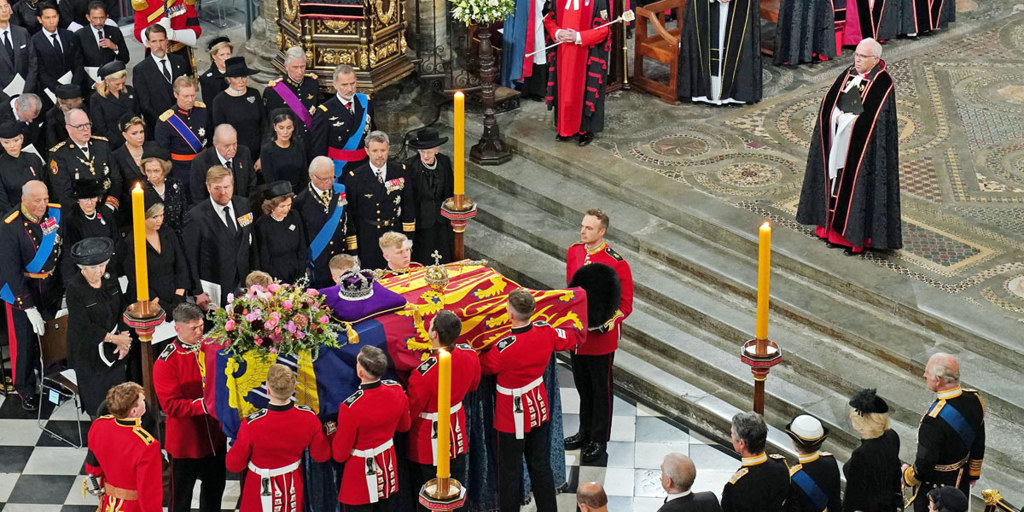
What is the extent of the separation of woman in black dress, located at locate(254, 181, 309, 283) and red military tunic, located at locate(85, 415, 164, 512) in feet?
7.92

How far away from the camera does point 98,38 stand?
1198 cm

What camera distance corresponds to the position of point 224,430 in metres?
7.50

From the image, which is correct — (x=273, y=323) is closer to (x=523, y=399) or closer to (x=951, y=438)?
(x=523, y=399)

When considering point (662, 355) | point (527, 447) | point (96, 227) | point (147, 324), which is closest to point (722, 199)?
point (662, 355)

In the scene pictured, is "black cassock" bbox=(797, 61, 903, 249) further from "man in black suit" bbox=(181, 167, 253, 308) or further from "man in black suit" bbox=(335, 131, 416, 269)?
"man in black suit" bbox=(181, 167, 253, 308)

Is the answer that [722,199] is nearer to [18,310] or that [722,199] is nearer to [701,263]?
[701,263]

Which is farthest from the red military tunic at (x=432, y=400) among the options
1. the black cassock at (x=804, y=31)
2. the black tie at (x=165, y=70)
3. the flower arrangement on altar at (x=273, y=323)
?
the black cassock at (x=804, y=31)

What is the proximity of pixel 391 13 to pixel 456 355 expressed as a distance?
487 cm

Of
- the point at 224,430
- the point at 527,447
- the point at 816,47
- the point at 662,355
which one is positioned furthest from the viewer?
the point at 816,47

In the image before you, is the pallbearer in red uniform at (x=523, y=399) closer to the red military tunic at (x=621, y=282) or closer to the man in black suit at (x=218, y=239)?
the red military tunic at (x=621, y=282)

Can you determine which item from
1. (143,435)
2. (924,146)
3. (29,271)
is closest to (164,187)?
(29,271)

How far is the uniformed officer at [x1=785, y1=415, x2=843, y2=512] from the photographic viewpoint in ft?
23.0

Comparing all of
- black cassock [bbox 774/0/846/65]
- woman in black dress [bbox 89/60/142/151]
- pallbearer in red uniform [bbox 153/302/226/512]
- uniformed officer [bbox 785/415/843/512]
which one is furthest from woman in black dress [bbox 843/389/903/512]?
black cassock [bbox 774/0/846/65]

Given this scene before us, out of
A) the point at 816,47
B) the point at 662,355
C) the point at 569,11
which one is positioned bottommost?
the point at 662,355
